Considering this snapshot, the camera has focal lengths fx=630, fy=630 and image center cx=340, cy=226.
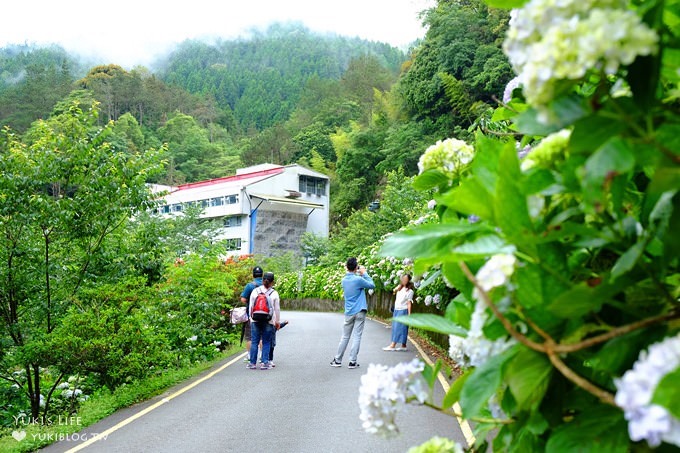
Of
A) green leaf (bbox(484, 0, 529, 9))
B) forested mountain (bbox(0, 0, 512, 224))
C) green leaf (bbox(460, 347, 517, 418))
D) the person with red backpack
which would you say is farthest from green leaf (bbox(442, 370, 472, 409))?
the person with red backpack

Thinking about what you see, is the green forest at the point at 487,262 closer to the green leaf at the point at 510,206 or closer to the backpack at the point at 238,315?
the green leaf at the point at 510,206

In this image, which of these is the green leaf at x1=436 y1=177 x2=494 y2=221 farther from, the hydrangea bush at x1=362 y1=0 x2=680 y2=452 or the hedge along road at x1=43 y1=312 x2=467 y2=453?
the hedge along road at x1=43 y1=312 x2=467 y2=453

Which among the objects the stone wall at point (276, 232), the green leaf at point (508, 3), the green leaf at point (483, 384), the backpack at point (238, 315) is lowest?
the backpack at point (238, 315)

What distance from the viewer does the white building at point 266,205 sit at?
159 ft

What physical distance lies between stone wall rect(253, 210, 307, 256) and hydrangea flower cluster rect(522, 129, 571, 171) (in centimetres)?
4707

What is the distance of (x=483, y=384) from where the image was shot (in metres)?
1.09

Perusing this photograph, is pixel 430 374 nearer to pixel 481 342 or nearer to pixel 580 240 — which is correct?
pixel 481 342

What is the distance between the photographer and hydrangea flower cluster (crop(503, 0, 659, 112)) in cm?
81

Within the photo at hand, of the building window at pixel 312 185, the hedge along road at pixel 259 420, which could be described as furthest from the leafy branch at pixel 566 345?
the building window at pixel 312 185

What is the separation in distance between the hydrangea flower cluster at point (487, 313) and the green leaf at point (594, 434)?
0.52 feet

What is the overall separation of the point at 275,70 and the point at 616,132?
125 metres

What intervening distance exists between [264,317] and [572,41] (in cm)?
1016

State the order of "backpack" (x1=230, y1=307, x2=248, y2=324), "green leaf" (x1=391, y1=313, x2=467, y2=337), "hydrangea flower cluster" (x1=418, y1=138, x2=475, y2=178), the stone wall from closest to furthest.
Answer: "green leaf" (x1=391, y1=313, x2=467, y2=337) < "hydrangea flower cluster" (x1=418, y1=138, x2=475, y2=178) < "backpack" (x1=230, y1=307, x2=248, y2=324) < the stone wall

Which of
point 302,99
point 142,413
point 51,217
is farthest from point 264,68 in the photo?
point 142,413
